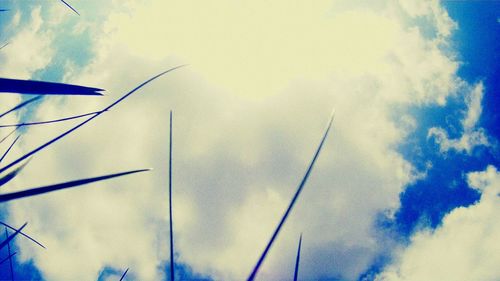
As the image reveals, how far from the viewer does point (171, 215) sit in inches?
45.6

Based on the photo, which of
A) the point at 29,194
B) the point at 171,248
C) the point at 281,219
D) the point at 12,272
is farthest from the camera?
the point at 12,272

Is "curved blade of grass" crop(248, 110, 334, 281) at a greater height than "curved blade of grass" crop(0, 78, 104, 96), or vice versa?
"curved blade of grass" crop(0, 78, 104, 96)

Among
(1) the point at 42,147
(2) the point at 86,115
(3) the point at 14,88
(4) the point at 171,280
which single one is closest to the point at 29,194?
(3) the point at 14,88

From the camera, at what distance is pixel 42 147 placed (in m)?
1.22

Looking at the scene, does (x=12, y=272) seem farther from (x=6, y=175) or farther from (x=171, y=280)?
(x=171, y=280)

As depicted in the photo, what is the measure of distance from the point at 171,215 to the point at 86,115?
2.27 feet

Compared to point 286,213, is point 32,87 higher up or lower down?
higher up

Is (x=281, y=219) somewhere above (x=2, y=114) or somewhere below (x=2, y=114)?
below

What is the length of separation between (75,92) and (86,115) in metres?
0.67

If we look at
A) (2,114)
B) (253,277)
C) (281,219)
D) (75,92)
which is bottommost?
(253,277)

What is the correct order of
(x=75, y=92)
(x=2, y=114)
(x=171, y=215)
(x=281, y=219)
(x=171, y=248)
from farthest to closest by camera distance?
(x=2, y=114)
(x=171, y=215)
(x=171, y=248)
(x=75, y=92)
(x=281, y=219)

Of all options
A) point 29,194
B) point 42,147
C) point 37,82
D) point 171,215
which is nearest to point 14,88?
point 37,82

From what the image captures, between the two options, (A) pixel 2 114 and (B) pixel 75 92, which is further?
(A) pixel 2 114

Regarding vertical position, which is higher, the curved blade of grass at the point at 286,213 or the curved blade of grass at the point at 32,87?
the curved blade of grass at the point at 32,87
